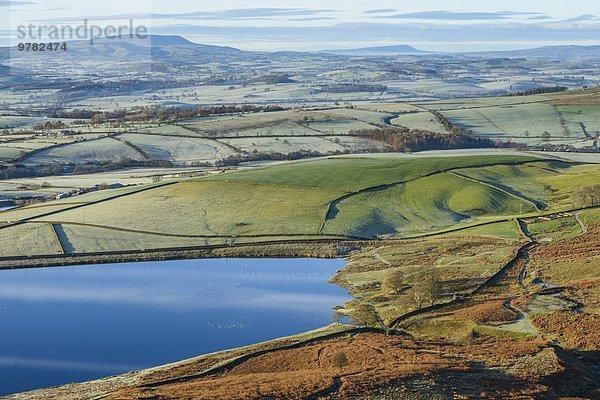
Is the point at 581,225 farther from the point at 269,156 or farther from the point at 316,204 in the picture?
the point at 269,156

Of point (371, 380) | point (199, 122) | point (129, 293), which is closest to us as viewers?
point (371, 380)

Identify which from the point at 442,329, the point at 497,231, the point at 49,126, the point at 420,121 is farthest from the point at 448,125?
the point at 442,329

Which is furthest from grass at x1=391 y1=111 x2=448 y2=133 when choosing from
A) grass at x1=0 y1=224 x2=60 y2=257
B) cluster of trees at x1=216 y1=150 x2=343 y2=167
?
grass at x1=0 y1=224 x2=60 y2=257

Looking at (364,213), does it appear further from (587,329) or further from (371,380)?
(371,380)

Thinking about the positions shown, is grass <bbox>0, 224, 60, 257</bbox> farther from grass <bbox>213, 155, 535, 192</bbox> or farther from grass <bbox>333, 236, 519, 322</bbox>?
grass <bbox>333, 236, 519, 322</bbox>

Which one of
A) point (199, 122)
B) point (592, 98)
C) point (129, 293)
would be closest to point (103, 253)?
A: point (129, 293)

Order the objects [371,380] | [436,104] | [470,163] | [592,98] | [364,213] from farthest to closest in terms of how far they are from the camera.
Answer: [436,104], [592,98], [470,163], [364,213], [371,380]
